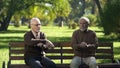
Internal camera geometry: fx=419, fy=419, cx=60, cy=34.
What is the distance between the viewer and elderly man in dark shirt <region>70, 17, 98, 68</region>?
384 inches

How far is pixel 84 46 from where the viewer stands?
382 inches

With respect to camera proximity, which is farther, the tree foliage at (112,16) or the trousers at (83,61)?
the tree foliage at (112,16)

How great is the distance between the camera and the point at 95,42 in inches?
393

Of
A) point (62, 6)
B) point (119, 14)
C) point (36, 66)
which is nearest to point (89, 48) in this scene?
point (36, 66)

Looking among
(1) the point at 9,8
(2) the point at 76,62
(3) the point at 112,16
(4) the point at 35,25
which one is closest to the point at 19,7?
(1) the point at 9,8

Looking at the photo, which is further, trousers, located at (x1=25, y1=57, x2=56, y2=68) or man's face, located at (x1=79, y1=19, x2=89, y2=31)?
man's face, located at (x1=79, y1=19, x2=89, y2=31)

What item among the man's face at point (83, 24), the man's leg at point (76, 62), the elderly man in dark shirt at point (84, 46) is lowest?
the man's leg at point (76, 62)

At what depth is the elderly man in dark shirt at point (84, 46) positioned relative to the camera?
9.75m

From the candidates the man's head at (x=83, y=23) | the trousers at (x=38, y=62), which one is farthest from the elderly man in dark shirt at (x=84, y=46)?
the trousers at (x=38, y=62)

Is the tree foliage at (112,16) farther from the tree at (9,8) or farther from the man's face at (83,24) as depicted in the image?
the tree at (9,8)

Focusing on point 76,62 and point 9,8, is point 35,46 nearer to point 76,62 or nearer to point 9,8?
point 76,62

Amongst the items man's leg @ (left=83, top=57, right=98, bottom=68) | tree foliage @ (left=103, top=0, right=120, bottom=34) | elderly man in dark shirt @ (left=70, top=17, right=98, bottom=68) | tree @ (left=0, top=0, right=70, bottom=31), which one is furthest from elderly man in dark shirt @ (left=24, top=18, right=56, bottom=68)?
tree @ (left=0, top=0, right=70, bottom=31)

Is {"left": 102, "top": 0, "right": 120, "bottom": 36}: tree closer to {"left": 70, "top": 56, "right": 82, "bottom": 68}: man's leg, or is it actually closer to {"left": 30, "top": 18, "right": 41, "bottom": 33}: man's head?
{"left": 70, "top": 56, "right": 82, "bottom": 68}: man's leg

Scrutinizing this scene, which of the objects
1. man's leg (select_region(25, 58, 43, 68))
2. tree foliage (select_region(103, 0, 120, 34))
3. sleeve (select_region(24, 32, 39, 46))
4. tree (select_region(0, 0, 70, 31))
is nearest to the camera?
man's leg (select_region(25, 58, 43, 68))
